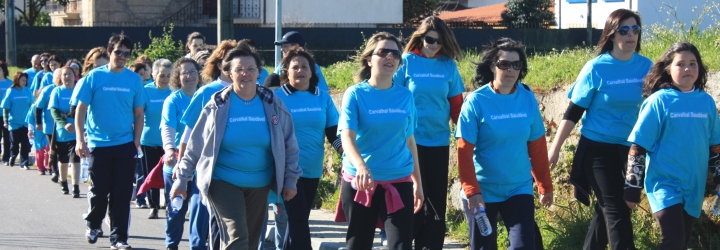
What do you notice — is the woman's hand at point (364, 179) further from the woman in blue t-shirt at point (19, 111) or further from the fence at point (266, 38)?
the fence at point (266, 38)

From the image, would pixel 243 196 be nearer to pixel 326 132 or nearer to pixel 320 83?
pixel 326 132

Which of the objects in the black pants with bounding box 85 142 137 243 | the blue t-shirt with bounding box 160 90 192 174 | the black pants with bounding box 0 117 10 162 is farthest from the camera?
the black pants with bounding box 0 117 10 162

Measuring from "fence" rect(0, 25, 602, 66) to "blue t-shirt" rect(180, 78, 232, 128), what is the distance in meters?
25.1

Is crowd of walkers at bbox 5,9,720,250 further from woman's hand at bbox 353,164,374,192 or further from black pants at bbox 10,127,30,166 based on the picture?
black pants at bbox 10,127,30,166

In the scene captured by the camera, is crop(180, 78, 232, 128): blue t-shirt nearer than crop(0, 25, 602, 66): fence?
Yes

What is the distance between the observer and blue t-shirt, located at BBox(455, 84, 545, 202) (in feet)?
19.9

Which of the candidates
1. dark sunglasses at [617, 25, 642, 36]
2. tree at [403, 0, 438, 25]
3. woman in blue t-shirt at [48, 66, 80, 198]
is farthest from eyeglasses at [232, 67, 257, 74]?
tree at [403, 0, 438, 25]

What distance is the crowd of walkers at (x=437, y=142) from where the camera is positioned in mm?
5867

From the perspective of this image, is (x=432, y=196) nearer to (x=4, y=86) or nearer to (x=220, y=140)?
(x=220, y=140)

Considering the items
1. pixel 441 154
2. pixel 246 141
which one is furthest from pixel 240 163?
pixel 441 154

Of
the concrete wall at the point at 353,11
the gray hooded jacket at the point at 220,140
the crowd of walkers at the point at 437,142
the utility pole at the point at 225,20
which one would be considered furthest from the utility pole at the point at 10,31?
the gray hooded jacket at the point at 220,140

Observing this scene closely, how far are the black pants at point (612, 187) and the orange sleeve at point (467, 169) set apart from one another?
3.21 ft

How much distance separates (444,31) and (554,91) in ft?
5.63

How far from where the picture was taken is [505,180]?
19.9ft
